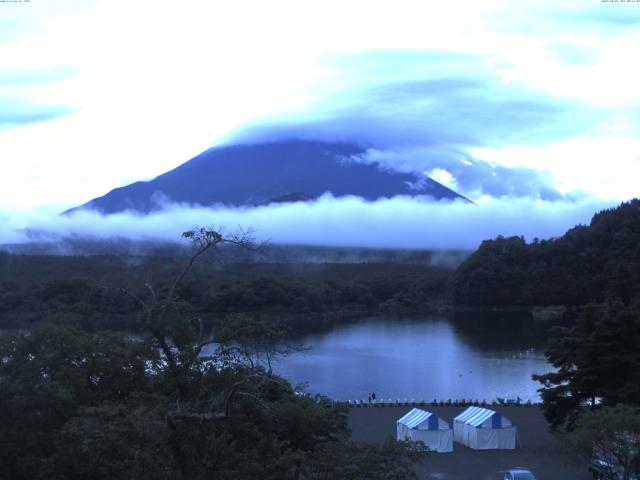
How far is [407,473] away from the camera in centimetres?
686

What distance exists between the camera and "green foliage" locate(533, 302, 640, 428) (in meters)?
14.0

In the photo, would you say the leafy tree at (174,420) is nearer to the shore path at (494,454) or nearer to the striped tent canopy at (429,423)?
the shore path at (494,454)

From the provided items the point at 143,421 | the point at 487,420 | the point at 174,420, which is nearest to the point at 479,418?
the point at 487,420

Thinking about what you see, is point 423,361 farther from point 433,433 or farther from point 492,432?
point 433,433

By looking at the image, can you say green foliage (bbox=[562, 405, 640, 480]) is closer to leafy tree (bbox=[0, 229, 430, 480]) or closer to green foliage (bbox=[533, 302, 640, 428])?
leafy tree (bbox=[0, 229, 430, 480])

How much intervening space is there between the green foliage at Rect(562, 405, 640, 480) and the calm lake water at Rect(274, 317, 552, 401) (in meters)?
9.58

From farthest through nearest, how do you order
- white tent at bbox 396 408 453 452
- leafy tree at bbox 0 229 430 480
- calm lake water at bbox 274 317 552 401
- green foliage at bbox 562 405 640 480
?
1. calm lake water at bbox 274 317 552 401
2. white tent at bbox 396 408 453 452
3. green foliage at bbox 562 405 640 480
4. leafy tree at bbox 0 229 430 480

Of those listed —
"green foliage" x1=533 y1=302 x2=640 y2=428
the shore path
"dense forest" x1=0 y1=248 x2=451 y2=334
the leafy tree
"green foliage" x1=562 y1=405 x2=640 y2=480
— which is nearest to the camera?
the leafy tree

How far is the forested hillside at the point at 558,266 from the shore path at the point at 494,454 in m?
33.7

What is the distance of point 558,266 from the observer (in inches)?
2085

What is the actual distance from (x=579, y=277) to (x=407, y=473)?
4741 centimetres

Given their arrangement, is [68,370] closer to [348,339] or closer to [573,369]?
[573,369]

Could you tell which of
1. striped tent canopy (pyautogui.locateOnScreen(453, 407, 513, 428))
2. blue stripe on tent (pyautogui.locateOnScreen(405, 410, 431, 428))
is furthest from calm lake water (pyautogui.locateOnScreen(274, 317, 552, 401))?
striped tent canopy (pyautogui.locateOnScreen(453, 407, 513, 428))

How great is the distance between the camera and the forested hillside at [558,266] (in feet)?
168
